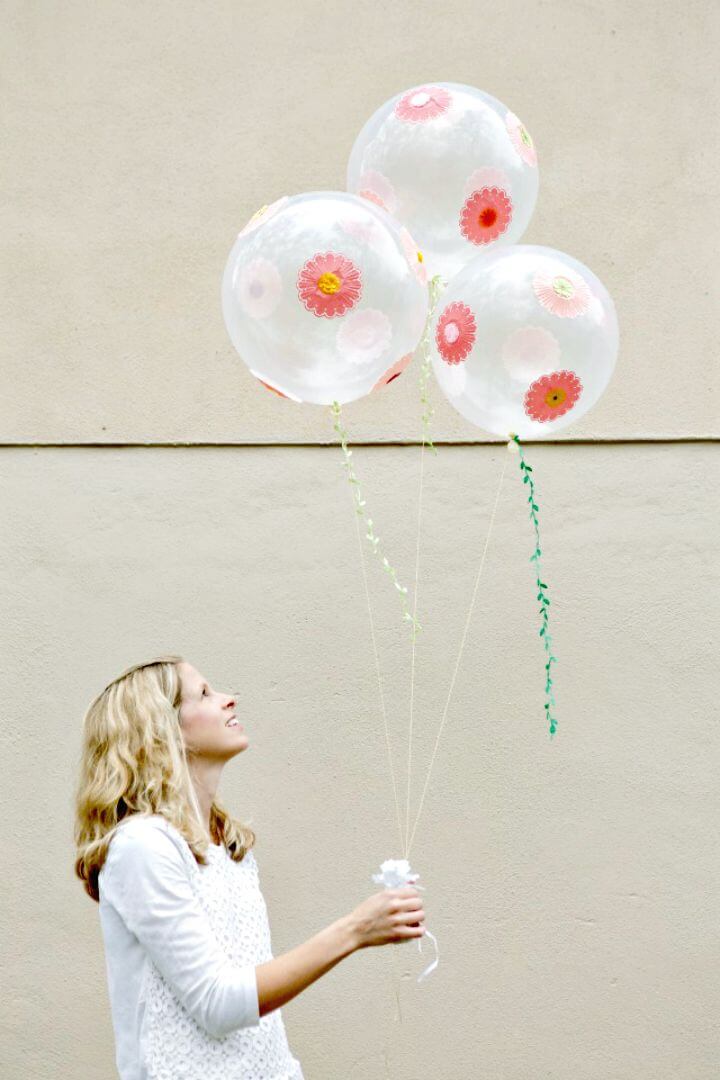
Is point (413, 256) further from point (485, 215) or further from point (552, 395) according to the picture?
point (552, 395)

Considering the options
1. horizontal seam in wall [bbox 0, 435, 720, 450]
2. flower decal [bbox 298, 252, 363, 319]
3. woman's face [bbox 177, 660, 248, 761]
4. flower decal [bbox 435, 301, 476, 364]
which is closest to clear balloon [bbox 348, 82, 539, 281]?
flower decal [bbox 435, 301, 476, 364]

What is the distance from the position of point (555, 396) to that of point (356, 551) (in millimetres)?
1064

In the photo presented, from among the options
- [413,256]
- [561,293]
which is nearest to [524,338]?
[561,293]

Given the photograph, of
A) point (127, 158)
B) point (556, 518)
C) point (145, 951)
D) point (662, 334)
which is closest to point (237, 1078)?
point (145, 951)

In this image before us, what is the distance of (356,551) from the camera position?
3.72m

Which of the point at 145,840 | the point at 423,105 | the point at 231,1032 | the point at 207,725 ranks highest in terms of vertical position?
the point at 423,105

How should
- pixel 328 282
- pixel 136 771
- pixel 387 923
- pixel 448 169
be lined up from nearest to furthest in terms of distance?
pixel 387 923
pixel 136 771
pixel 328 282
pixel 448 169

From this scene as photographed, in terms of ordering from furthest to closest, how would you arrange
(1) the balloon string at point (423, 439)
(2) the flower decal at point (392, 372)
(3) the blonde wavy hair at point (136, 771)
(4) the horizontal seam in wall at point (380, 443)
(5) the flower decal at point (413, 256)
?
(4) the horizontal seam in wall at point (380, 443)
(1) the balloon string at point (423, 439)
(2) the flower decal at point (392, 372)
(5) the flower decal at point (413, 256)
(3) the blonde wavy hair at point (136, 771)

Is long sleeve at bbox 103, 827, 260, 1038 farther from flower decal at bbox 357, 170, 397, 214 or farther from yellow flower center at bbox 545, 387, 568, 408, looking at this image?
flower decal at bbox 357, 170, 397, 214

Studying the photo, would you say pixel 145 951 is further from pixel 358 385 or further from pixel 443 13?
pixel 443 13

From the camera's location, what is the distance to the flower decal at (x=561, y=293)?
8.90 ft

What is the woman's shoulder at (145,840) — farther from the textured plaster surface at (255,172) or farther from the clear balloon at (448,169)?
the textured plaster surface at (255,172)

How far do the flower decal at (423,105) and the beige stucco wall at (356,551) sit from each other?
98 centimetres

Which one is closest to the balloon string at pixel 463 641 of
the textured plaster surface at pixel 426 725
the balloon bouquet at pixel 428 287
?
the textured plaster surface at pixel 426 725
